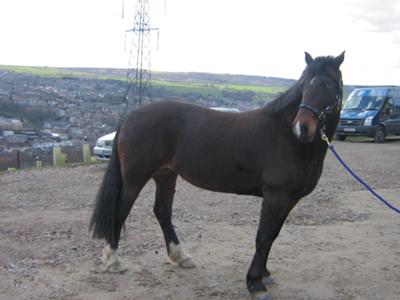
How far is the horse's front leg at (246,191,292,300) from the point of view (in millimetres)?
4320

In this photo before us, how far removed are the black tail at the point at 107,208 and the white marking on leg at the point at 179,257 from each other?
→ 2.25ft

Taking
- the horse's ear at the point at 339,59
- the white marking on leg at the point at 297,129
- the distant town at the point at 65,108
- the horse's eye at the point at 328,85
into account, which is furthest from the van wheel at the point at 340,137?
the white marking on leg at the point at 297,129

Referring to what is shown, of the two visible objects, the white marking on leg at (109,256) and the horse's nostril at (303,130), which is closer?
the horse's nostril at (303,130)

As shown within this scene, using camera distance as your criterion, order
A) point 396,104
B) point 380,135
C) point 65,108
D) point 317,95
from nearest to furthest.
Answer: point 317,95 → point 380,135 → point 396,104 → point 65,108

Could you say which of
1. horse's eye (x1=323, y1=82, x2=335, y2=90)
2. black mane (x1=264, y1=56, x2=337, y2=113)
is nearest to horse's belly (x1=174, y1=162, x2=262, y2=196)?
black mane (x1=264, y1=56, x2=337, y2=113)

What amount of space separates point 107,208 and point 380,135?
17736mm

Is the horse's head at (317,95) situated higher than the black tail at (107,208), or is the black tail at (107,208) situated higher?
the horse's head at (317,95)

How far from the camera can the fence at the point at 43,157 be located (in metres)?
16.5

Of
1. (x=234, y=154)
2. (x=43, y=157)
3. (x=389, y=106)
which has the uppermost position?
(x=234, y=154)

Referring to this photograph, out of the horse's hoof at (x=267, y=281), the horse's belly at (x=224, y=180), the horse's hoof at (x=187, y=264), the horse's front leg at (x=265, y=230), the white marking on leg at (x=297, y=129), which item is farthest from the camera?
the horse's hoof at (x=187, y=264)

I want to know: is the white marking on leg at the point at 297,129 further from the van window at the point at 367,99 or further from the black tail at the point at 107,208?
the van window at the point at 367,99

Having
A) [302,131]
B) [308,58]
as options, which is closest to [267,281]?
[302,131]

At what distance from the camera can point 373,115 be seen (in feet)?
65.0

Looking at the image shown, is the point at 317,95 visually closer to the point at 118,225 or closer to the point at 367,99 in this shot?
the point at 118,225
